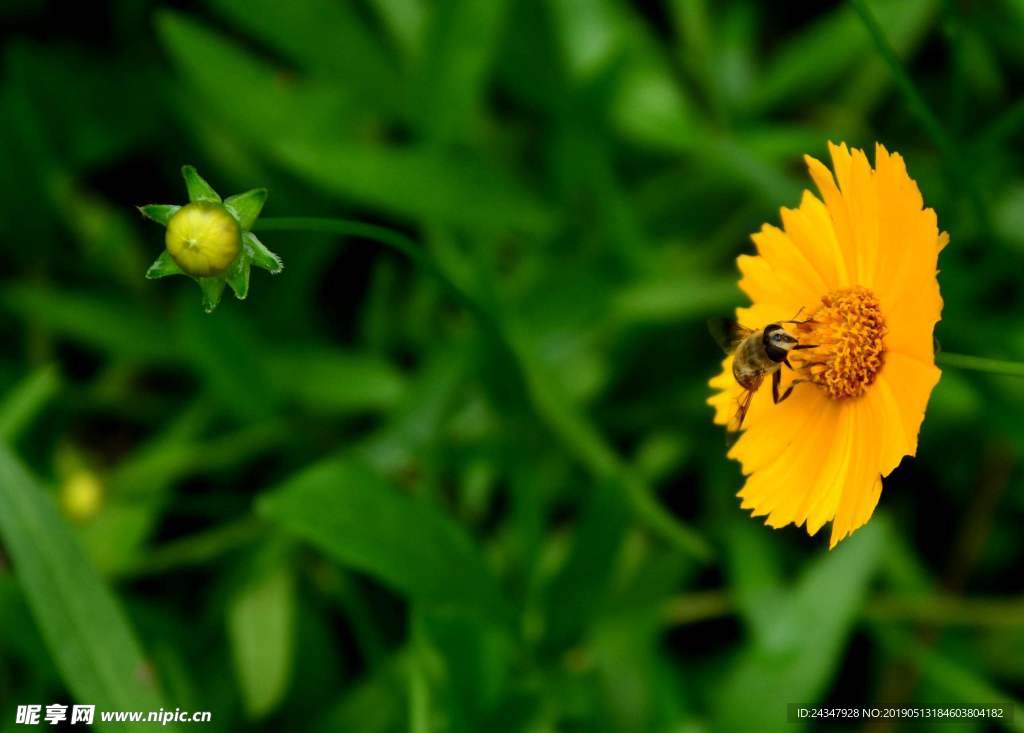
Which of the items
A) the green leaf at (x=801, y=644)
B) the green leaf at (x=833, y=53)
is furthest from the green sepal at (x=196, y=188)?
the green leaf at (x=833, y=53)

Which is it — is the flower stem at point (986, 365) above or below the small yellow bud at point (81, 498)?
below

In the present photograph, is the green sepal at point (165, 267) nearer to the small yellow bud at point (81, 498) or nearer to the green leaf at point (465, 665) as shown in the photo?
the green leaf at point (465, 665)

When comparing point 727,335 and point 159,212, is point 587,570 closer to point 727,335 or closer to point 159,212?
point 727,335

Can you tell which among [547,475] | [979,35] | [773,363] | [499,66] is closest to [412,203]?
[499,66]

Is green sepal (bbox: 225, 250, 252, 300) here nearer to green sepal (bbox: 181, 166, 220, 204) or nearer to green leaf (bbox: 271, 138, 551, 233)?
green sepal (bbox: 181, 166, 220, 204)

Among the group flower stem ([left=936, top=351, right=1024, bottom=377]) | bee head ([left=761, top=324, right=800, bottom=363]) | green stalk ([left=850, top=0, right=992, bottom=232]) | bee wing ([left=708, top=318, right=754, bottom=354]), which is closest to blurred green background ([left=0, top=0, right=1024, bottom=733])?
green stalk ([left=850, top=0, right=992, bottom=232])

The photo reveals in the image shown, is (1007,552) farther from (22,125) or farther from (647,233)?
(22,125)

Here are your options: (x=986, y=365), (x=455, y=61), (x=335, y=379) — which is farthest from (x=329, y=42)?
(x=986, y=365)

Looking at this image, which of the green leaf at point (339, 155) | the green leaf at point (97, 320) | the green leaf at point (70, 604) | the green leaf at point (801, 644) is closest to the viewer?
the green leaf at point (70, 604)
